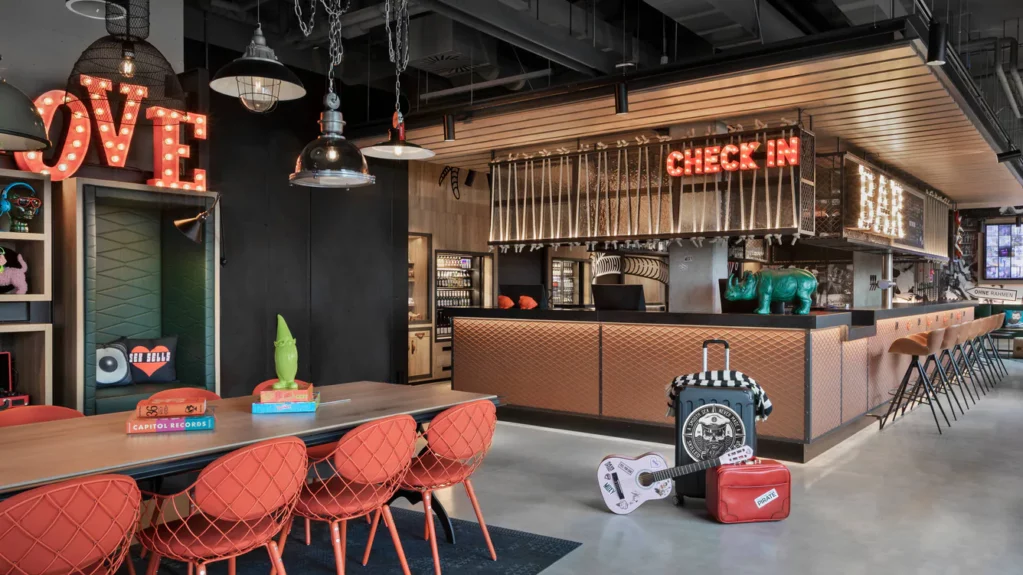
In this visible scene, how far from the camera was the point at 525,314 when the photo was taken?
300 inches

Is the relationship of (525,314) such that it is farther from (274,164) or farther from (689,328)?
(274,164)

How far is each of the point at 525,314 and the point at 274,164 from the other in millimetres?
2912

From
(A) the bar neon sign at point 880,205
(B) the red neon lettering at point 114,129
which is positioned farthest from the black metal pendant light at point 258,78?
(A) the bar neon sign at point 880,205

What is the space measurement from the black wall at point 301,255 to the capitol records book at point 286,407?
3.56 meters

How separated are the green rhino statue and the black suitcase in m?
1.92

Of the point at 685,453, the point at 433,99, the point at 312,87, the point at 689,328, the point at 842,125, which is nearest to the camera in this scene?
the point at 685,453

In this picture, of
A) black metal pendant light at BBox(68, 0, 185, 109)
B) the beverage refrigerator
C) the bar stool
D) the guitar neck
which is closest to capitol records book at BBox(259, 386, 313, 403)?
black metal pendant light at BBox(68, 0, 185, 109)

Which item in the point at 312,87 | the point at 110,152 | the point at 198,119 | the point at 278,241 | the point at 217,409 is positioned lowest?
the point at 217,409

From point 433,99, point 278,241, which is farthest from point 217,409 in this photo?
point 433,99

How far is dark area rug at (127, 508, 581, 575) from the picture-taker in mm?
3697

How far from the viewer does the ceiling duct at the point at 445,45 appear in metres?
7.16

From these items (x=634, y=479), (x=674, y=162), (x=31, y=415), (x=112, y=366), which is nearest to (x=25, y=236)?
(x=112, y=366)

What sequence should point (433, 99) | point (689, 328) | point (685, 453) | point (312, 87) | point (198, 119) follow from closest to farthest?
point (685, 453) → point (198, 119) → point (689, 328) → point (312, 87) → point (433, 99)

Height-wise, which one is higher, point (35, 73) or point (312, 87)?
point (312, 87)
